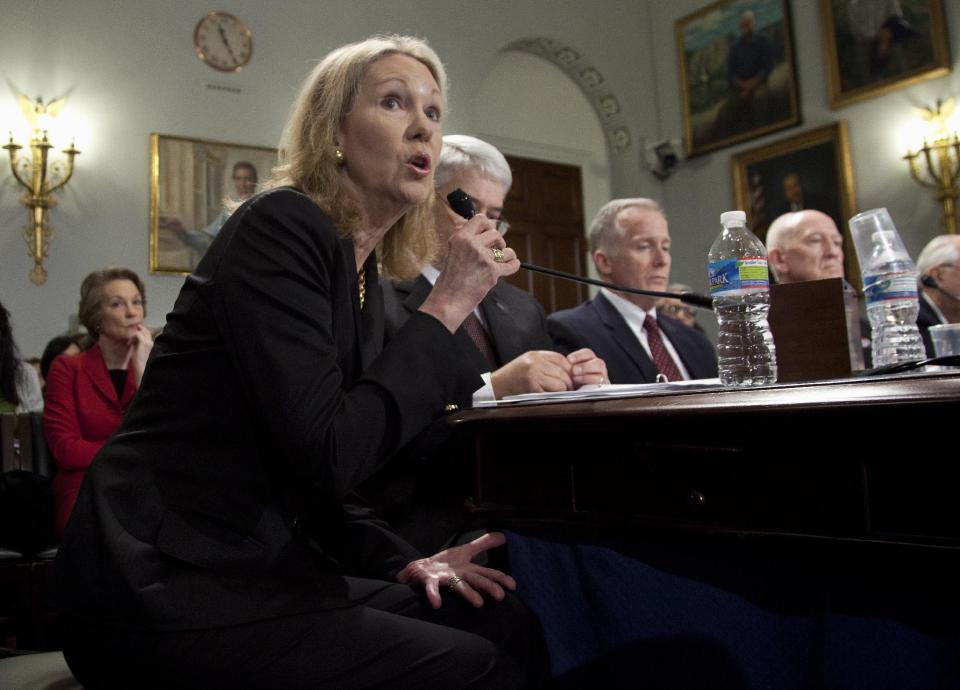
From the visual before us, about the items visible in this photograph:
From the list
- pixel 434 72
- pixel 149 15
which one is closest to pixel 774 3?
pixel 149 15

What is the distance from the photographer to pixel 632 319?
311 centimetres

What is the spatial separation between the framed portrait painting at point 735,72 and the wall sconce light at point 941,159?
115cm

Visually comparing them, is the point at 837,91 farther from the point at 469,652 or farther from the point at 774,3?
the point at 469,652

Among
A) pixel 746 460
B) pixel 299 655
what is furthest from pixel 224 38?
pixel 746 460

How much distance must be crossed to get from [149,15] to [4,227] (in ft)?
5.98

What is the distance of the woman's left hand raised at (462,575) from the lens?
1.37 m

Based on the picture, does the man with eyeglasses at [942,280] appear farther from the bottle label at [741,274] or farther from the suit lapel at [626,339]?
the bottle label at [741,274]

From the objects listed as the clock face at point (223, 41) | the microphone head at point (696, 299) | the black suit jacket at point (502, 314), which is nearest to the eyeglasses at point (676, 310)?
the black suit jacket at point (502, 314)

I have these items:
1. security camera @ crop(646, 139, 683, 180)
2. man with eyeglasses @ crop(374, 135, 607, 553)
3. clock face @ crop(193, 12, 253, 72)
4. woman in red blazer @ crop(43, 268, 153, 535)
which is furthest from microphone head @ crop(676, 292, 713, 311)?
security camera @ crop(646, 139, 683, 180)

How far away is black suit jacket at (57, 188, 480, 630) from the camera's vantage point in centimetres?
112

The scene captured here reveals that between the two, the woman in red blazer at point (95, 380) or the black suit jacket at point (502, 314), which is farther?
the woman in red blazer at point (95, 380)

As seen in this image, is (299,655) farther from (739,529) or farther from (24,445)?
(24,445)

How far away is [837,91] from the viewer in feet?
24.7

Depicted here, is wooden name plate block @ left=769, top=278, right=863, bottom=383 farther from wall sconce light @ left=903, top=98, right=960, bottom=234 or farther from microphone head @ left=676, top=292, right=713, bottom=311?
wall sconce light @ left=903, top=98, right=960, bottom=234
